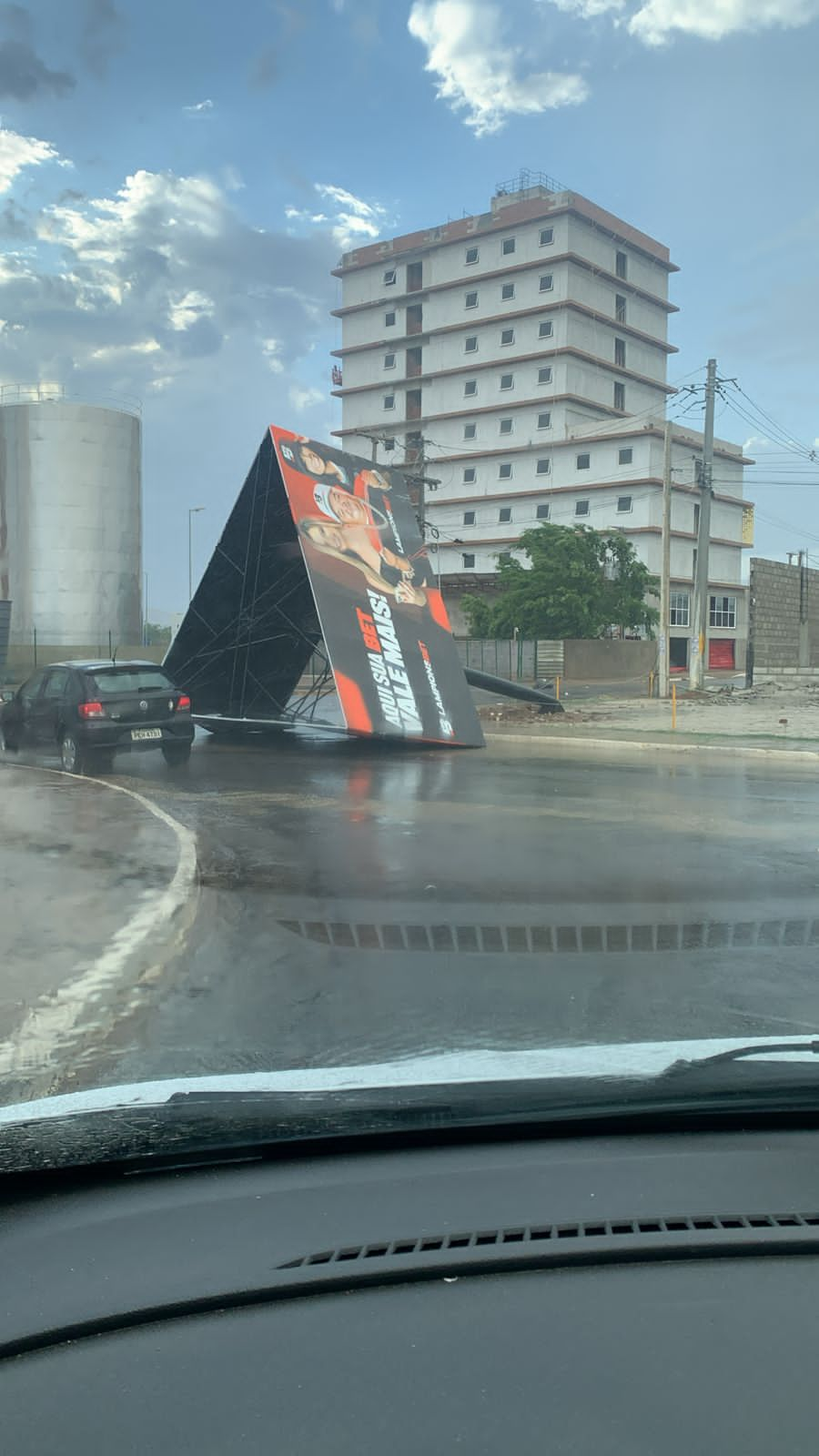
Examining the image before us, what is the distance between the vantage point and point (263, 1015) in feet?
16.3

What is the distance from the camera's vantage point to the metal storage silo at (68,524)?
57.5 metres

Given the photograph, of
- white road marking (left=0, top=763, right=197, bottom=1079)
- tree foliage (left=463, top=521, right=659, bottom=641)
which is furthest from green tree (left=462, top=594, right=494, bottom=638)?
white road marking (left=0, top=763, right=197, bottom=1079)

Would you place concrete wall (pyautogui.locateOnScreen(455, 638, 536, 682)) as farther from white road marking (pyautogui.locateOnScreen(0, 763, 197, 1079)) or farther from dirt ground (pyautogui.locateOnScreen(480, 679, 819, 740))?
white road marking (pyautogui.locateOnScreen(0, 763, 197, 1079))

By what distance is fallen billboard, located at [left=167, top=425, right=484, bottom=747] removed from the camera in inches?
699

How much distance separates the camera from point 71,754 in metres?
15.7

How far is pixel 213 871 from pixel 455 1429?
22.8ft

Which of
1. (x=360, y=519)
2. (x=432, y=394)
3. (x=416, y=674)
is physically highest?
(x=432, y=394)

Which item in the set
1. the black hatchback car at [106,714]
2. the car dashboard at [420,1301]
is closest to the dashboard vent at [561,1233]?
the car dashboard at [420,1301]

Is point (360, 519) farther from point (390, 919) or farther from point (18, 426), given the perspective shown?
point (18, 426)

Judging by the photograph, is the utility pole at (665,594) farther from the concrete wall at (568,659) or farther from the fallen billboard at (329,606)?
the fallen billboard at (329,606)

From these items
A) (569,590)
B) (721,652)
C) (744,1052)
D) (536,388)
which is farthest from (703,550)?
(536,388)

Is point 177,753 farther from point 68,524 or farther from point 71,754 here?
point 68,524

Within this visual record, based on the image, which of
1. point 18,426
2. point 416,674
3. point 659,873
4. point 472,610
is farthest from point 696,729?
point 18,426

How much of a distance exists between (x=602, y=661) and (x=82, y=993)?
146 feet
